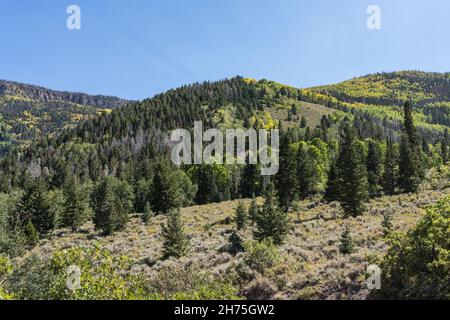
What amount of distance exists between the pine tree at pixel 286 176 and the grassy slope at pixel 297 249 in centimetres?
306

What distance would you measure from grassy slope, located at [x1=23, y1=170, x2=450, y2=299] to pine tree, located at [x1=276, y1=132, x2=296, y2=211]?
3058 millimetres

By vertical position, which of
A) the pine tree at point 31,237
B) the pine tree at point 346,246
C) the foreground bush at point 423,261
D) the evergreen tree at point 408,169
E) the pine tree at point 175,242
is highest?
the evergreen tree at point 408,169

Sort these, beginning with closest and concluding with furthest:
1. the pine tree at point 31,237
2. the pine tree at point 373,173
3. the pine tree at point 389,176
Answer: the pine tree at point 31,237
the pine tree at point 373,173
the pine tree at point 389,176

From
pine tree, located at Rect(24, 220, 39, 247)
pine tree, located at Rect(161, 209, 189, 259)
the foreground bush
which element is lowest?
pine tree, located at Rect(24, 220, 39, 247)

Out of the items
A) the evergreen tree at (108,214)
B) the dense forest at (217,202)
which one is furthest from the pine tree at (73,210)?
the evergreen tree at (108,214)

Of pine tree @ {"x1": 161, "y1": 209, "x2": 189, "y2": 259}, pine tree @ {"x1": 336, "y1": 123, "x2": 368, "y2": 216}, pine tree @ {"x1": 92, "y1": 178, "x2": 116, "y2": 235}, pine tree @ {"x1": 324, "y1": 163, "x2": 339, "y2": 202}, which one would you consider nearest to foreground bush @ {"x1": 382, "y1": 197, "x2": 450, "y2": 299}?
pine tree @ {"x1": 161, "y1": 209, "x2": 189, "y2": 259}

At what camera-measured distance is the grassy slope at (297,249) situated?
64.6ft

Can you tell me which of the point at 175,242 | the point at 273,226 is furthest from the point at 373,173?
the point at 175,242

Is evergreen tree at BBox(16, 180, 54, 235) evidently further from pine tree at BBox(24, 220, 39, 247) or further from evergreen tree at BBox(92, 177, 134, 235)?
evergreen tree at BBox(92, 177, 134, 235)

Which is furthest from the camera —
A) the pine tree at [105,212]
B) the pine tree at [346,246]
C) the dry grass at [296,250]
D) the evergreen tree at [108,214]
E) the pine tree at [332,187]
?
the pine tree at [332,187]

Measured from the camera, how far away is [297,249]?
28.9m

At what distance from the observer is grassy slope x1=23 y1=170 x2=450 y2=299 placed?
64.6ft

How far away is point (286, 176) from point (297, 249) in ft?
104

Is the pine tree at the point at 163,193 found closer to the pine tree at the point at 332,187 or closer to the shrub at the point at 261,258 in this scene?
the pine tree at the point at 332,187
